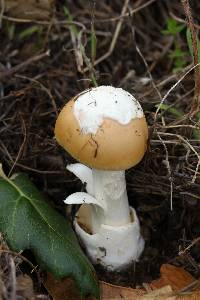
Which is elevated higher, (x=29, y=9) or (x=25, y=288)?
(x=29, y=9)

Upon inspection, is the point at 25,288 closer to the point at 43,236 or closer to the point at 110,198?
the point at 43,236

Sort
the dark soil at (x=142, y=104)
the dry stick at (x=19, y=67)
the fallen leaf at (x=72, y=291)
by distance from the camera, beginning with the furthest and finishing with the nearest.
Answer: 1. the dry stick at (x=19, y=67)
2. the dark soil at (x=142, y=104)
3. the fallen leaf at (x=72, y=291)

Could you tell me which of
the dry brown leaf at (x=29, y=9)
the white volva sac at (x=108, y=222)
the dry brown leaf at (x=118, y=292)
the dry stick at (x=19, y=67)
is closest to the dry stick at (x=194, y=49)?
the white volva sac at (x=108, y=222)

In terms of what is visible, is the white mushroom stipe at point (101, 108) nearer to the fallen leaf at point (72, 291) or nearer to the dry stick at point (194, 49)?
the dry stick at point (194, 49)

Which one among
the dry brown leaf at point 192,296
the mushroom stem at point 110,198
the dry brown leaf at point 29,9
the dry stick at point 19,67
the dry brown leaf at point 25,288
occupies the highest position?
the dry brown leaf at point 29,9

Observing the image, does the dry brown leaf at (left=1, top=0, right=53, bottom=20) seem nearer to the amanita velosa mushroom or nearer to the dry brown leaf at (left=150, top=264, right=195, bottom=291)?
the amanita velosa mushroom

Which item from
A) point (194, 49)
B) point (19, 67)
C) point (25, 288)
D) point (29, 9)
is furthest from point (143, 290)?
point (29, 9)

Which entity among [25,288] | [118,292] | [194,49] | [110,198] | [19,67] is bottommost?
[118,292]
